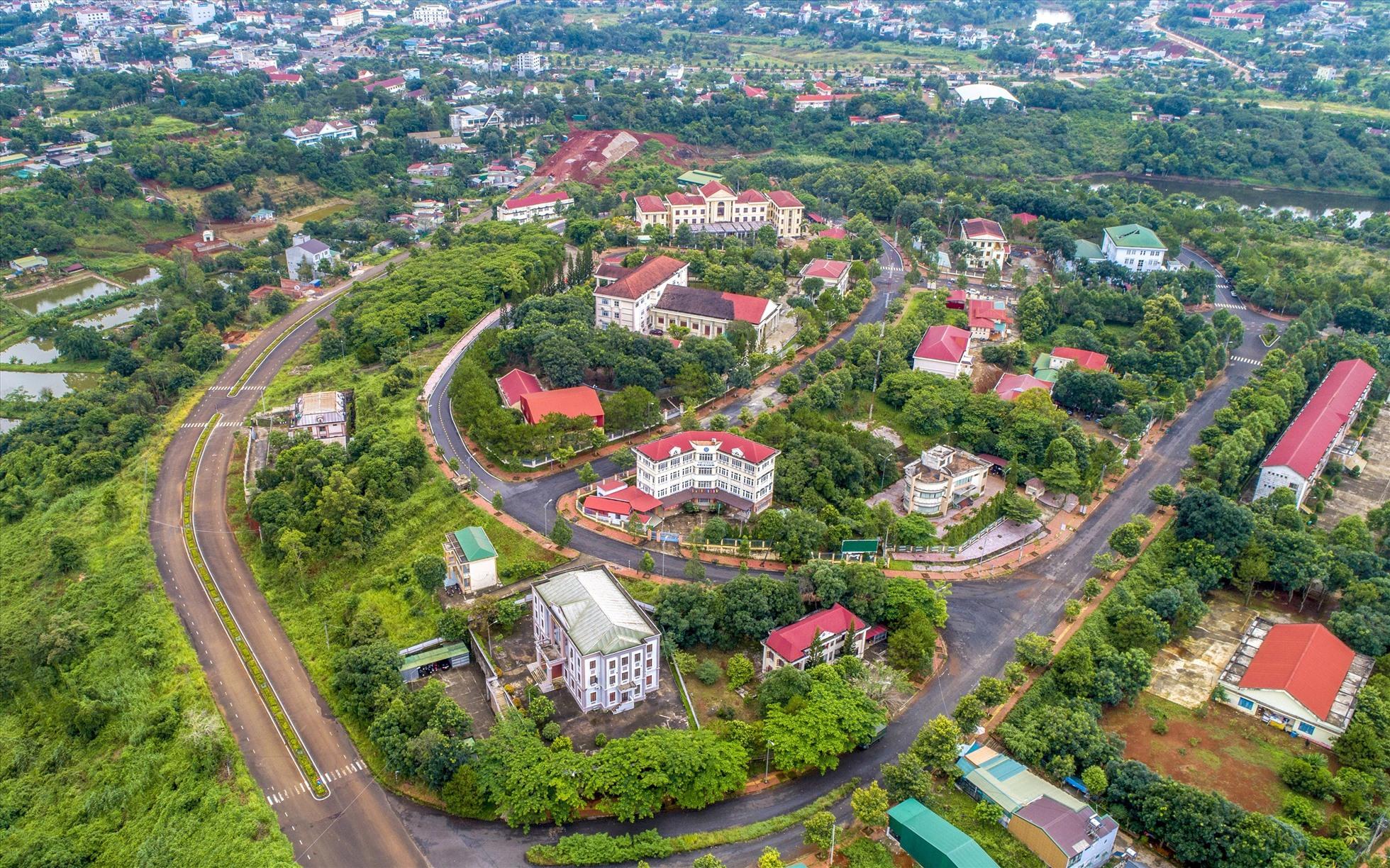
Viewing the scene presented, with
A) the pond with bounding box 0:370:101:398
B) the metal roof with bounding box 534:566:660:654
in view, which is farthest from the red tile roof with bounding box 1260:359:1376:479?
the pond with bounding box 0:370:101:398

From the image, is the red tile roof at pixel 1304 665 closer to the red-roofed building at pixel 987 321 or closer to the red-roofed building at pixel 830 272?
the red-roofed building at pixel 987 321

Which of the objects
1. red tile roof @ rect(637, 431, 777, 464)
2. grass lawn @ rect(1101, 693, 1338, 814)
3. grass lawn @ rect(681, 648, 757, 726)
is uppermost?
red tile roof @ rect(637, 431, 777, 464)

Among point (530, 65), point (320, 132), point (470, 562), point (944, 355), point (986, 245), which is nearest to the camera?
point (470, 562)

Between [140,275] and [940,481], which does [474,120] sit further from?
[940,481]

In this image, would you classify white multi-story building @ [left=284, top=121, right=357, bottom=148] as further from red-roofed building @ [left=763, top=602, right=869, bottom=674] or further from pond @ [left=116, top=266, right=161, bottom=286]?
red-roofed building @ [left=763, top=602, right=869, bottom=674]

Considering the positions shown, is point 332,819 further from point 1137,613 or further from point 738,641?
point 1137,613

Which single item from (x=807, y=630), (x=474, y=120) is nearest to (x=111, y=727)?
(x=807, y=630)
